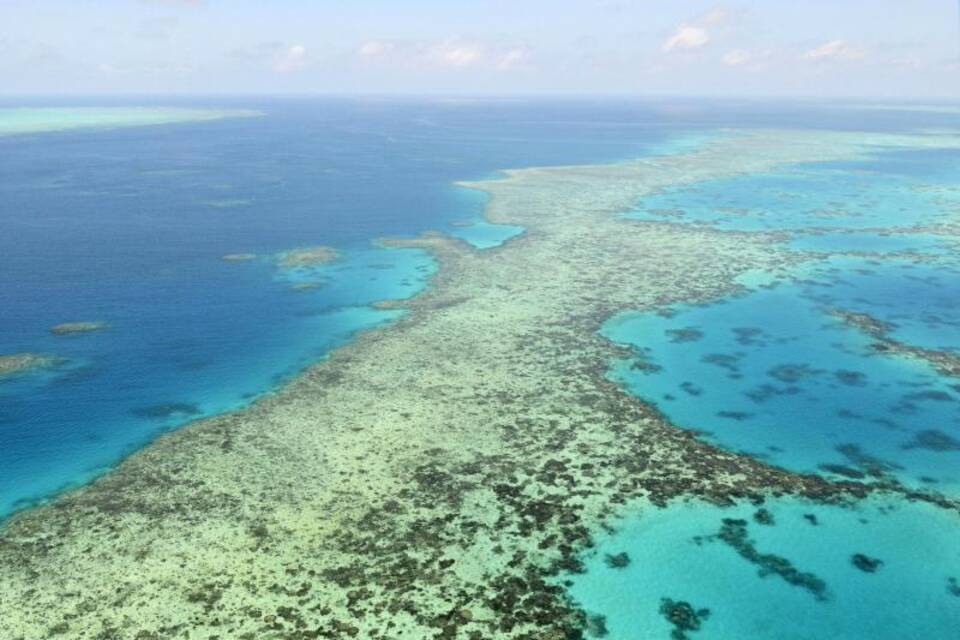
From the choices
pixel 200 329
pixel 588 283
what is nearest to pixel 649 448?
pixel 588 283

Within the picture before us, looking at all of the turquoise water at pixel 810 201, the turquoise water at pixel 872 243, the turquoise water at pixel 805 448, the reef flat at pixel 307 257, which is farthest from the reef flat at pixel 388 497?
the turquoise water at pixel 810 201

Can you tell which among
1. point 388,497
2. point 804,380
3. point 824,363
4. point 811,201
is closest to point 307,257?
point 388,497

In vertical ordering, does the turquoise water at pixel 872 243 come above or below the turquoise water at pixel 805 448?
above

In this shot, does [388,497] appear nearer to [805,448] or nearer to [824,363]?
[805,448]

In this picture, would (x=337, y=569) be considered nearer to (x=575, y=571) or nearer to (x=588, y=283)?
(x=575, y=571)

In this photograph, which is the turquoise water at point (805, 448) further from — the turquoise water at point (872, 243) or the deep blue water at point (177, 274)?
the deep blue water at point (177, 274)

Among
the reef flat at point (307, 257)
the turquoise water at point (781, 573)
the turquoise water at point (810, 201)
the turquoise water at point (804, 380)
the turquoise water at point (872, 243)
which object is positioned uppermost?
the turquoise water at point (810, 201)
